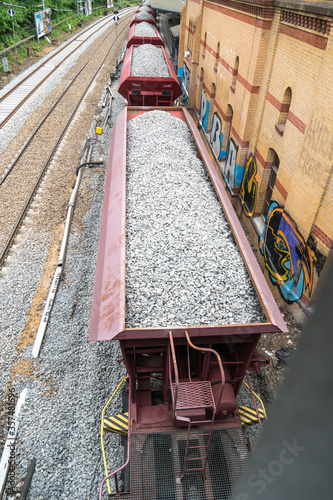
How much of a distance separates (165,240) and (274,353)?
13.5 ft

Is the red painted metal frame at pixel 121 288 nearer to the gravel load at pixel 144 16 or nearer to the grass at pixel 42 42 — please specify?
the grass at pixel 42 42

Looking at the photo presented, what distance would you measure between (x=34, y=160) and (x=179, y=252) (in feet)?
40.1

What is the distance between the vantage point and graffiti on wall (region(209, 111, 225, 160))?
15.3 metres

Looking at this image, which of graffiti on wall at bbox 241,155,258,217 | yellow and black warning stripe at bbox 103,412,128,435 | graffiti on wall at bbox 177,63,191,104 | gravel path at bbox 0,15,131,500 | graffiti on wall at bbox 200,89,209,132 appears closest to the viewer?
yellow and black warning stripe at bbox 103,412,128,435

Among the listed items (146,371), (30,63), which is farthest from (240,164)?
(30,63)

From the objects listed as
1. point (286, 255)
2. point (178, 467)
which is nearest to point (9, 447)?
point (178, 467)

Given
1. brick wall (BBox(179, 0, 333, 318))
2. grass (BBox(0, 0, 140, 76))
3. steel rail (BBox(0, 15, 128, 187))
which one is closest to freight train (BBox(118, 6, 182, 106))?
brick wall (BBox(179, 0, 333, 318))

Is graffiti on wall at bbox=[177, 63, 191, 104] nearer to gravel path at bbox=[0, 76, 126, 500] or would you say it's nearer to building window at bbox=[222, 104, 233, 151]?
building window at bbox=[222, 104, 233, 151]

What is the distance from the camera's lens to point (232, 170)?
1362 cm

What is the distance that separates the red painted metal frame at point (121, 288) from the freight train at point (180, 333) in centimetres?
2

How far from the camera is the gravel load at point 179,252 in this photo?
589cm

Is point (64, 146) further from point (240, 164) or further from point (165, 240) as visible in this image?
point (165, 240)

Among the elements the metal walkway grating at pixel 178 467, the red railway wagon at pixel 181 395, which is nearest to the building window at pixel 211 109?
the red railway wagon at pixel 181 395

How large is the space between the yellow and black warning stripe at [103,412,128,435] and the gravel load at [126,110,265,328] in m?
2.31
